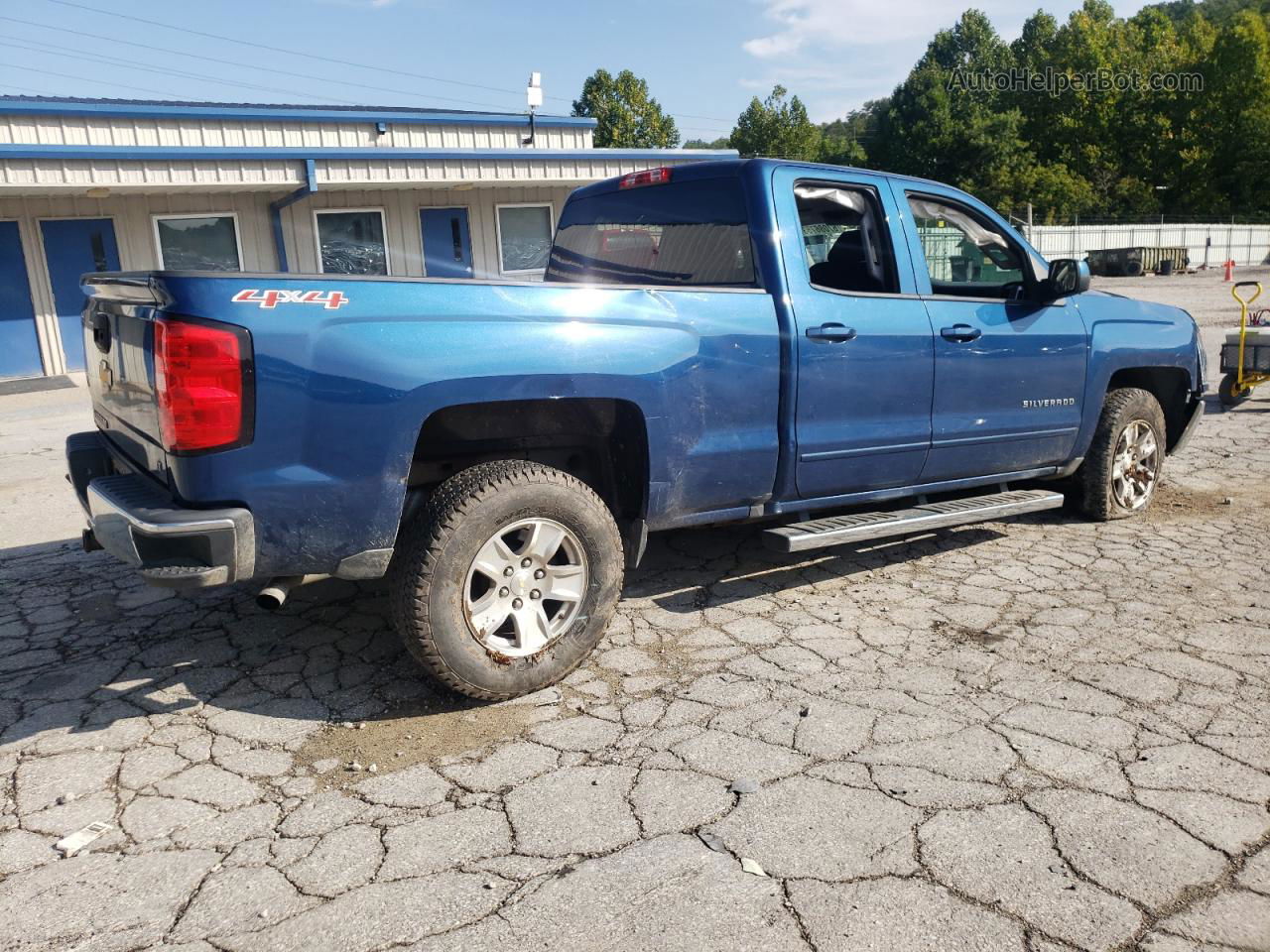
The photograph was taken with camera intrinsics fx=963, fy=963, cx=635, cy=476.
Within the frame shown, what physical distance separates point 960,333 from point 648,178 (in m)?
1.70

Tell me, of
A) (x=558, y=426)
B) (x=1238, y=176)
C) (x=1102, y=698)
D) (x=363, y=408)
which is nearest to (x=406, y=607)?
(x=363, y=408)

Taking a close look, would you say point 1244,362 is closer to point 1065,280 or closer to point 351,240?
point 1065,280

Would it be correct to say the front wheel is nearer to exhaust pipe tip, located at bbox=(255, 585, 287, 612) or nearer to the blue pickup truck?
the blue pickup truck

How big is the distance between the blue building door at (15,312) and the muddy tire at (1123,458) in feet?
46.2

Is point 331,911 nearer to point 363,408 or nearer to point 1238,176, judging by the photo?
point 363,408

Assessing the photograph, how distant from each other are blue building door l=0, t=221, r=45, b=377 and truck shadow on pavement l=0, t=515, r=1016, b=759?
9836 millimetres

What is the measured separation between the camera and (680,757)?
3.16 m

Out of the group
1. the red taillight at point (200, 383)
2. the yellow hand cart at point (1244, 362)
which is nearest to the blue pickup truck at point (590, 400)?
the red taillight at point (200, 383)

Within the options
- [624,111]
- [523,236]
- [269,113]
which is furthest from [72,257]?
[624,111]

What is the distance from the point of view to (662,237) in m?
4.65

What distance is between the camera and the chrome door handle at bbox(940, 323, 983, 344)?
4641 millimetres

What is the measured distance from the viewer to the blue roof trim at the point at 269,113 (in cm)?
1311
